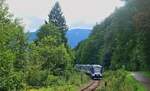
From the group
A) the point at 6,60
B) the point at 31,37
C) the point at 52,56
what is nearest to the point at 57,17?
the point at 31,37

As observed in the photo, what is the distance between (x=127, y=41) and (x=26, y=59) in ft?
122

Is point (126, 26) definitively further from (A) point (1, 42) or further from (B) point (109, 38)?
(A) point (1, 42)

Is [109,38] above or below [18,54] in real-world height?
above

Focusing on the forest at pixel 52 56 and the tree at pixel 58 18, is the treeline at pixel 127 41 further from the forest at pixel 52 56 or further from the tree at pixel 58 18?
the tree at pixel 58 18

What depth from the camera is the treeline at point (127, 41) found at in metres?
48.6

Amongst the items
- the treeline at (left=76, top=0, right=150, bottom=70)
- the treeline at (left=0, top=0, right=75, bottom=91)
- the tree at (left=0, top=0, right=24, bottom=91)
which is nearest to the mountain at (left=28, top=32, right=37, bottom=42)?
the treeline at (left=0, top=0, right=75, bottom=91)

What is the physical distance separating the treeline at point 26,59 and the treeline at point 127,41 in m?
8.32

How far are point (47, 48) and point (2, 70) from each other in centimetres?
2385

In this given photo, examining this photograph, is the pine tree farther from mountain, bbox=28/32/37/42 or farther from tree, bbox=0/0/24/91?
tree, bbox=0/0/24/91

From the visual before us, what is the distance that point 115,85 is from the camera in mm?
36406

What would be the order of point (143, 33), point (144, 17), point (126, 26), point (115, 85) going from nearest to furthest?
point (115, 85)
point (144, 17)
point (143, 33)
point (126, 26)

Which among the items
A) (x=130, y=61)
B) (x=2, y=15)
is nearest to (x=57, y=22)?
(x=130, y=61)

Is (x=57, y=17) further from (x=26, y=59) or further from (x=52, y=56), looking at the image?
(x=26, y=59)

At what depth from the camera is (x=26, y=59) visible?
50656 mm
